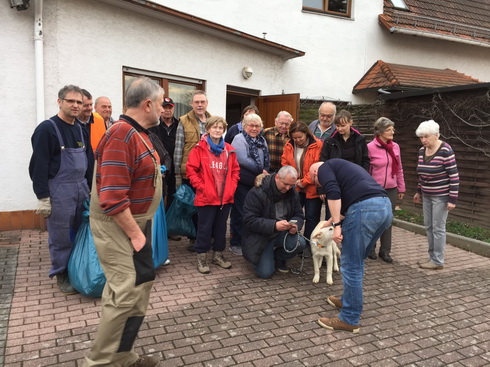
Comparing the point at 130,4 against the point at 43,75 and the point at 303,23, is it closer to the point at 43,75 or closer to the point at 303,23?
the point at 43,75

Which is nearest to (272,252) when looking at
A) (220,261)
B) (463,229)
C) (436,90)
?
(220,261)

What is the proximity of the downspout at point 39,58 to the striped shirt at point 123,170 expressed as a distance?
415 centimetres

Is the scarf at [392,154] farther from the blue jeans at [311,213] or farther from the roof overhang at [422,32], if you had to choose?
the roof overhang at [422,32]

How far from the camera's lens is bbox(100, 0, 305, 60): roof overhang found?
248 inches

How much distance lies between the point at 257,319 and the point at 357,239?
119cm

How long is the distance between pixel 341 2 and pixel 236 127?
25.8 ft

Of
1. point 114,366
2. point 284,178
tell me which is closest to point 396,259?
point 284,178

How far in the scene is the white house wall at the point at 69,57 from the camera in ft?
18.5

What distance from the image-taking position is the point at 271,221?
4.32 metres

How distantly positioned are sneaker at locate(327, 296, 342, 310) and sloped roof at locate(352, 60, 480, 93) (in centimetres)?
826

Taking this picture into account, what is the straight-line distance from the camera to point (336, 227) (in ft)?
11.1

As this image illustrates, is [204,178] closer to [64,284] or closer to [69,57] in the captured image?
[64,284]

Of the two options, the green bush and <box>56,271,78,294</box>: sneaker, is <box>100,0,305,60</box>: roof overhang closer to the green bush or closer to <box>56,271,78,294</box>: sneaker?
<box>56,271,78,294</box>: sneaker

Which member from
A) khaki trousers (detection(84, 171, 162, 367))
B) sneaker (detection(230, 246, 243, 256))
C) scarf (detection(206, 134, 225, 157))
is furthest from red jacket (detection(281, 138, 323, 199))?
khaki trousers (detection(84, 171, 162, 367))
